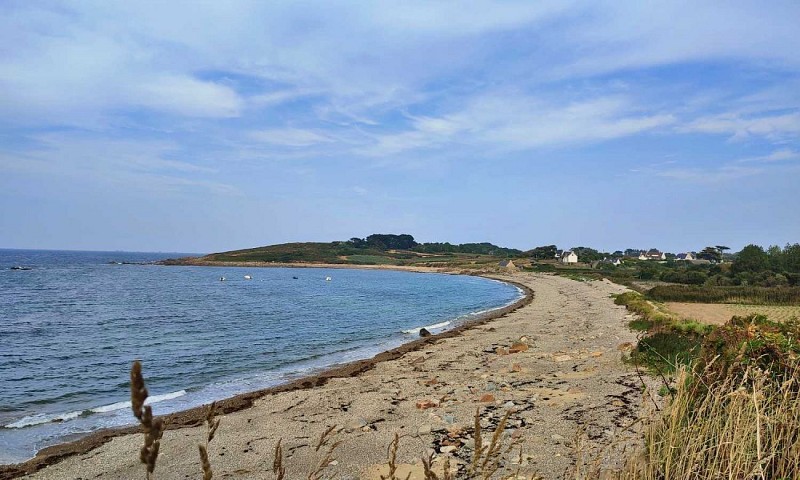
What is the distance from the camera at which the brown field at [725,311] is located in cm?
3359

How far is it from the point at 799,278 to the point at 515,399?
218ft

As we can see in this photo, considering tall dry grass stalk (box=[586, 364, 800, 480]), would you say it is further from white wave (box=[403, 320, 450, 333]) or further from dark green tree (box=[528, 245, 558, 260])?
dark green tree (box=[528, 245, 558, 260])

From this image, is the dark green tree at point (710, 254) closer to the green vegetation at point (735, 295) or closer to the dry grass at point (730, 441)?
the green vegetation at point (735, 295)

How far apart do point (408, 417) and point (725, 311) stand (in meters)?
36.2

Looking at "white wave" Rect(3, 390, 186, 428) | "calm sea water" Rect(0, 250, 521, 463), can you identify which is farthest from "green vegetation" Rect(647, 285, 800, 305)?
"white wave" Rect(3, 390, 186, 428)

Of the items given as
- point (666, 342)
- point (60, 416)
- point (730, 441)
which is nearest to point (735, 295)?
point (666, 342)

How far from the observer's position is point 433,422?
12.0 metres

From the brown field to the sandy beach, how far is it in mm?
16888

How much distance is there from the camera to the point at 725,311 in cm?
3919

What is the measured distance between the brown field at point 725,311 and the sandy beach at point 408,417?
16.9 m

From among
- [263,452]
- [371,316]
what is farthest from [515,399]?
[371,316]

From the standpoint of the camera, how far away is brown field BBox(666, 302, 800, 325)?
110 feet

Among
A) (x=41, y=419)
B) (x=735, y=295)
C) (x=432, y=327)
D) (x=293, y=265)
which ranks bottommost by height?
(x=432, y=327)

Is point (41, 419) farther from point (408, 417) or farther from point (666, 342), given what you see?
point (666, 342)
